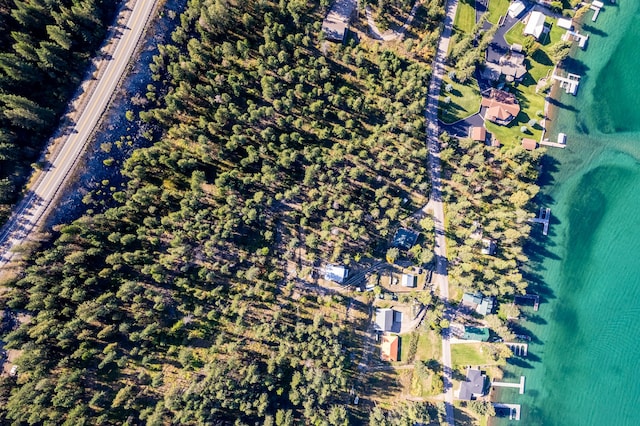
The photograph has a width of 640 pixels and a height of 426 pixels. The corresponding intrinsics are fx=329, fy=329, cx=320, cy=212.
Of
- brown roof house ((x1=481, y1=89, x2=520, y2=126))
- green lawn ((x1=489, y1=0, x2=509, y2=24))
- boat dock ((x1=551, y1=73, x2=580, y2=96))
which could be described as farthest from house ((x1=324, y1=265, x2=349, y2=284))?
green lawn ((x1=489, y1=0, x2=509, y2=24))

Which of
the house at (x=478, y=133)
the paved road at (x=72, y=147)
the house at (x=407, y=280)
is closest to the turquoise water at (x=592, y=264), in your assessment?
the house at (x=478, y=133)

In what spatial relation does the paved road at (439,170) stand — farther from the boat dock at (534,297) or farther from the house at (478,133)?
the boat dock at (534,297)

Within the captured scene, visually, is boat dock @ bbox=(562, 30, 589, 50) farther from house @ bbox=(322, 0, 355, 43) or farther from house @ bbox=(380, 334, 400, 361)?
house @ bbox=(380, 334, 400, 361)

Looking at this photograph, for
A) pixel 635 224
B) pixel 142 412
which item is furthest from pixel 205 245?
pixel 635 224

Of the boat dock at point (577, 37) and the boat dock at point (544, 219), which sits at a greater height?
the boat dock at point (577, 37)

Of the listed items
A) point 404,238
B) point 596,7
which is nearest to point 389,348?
point 404,238

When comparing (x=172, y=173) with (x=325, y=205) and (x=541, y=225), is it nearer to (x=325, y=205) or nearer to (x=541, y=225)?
(x=325, y=205)
